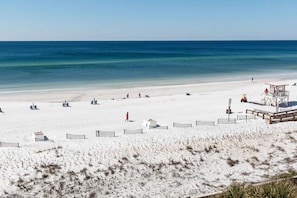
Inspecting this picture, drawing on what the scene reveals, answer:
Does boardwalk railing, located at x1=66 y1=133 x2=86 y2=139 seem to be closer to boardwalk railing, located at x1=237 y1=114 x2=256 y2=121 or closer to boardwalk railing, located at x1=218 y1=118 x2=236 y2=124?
boardwalk railing, located at x1=218 y1=118 x2=236 y2=124

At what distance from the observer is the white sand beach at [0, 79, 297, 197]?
46.9ft

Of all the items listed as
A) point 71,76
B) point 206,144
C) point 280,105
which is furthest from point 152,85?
point 206,144

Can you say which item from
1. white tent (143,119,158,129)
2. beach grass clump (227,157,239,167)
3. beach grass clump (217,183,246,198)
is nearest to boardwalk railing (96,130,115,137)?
white tent (143,119,158,129)

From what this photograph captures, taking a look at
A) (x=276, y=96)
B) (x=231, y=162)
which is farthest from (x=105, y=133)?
(x=276, y=96)

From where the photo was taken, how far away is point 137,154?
1691 cm

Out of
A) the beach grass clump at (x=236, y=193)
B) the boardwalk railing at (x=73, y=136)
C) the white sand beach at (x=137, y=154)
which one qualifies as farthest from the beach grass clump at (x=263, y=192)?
the boardwalk railing at (x=73, y=136)

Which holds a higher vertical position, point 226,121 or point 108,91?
point 108,91

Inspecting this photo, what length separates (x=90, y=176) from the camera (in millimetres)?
14906

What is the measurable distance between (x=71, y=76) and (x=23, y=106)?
79.8 ft

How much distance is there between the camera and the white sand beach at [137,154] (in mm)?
14297

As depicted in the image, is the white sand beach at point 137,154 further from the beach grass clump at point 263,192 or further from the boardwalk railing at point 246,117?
the beach grass clump at point 263,192

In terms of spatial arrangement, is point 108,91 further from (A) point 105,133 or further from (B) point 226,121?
(B) point 226,121

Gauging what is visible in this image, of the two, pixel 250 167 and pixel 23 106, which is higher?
pixel 23 106

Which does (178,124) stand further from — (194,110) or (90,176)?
(90,176)
